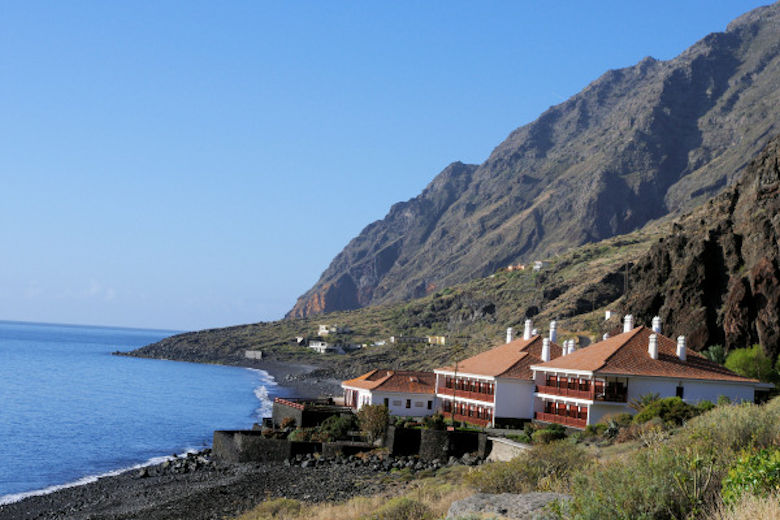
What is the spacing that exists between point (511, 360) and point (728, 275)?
21.6 metres

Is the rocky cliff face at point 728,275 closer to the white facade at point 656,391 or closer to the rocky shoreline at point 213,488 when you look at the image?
the white facade at point 656,391

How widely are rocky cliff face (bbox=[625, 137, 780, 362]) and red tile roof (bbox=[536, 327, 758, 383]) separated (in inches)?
464

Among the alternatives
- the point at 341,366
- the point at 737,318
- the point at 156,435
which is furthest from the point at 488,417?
the point at 341,366

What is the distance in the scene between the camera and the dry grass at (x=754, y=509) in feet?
35.1

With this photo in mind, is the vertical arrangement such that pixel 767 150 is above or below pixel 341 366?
above

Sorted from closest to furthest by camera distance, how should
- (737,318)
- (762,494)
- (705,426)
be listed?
(762,494)
(705,426)
(737,318)

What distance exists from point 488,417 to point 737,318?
20.2m

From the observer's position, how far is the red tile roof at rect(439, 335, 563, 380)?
178 ft

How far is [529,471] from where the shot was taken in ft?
81.1

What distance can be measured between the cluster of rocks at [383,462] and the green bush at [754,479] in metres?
29.3

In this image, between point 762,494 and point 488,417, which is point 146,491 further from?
point 762,494

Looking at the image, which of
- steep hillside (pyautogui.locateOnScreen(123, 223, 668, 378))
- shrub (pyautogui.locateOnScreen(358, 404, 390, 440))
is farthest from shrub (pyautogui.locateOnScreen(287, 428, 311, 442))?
steep hillside (pyautogui.locateOnScreen(123, 223, 668, 378))

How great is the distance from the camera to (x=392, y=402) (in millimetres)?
62562

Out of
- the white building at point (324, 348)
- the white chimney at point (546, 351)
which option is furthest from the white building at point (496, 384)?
the white building at point (324, 348)
